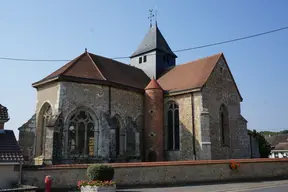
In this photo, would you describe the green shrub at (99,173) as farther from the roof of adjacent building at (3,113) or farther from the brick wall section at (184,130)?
the brick wall section at (184,130)

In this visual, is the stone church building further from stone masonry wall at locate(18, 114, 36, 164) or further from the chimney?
the chimney

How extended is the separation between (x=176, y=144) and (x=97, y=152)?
19.6 feet

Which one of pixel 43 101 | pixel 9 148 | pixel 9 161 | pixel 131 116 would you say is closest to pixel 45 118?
pixel 43 101

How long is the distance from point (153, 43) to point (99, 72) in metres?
9.26

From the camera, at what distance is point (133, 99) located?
2103 cm

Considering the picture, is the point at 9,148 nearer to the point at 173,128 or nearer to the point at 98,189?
the point at 98,189

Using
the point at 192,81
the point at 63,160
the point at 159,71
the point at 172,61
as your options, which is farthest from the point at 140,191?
the point at 172,61

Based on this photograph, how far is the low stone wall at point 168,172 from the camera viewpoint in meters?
12.5

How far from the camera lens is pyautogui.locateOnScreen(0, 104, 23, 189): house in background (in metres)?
10.9

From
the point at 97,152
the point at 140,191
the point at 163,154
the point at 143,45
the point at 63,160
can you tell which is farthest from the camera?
the point at 143,45

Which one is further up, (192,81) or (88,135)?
(192,81)

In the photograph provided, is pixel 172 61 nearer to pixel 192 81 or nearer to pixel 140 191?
pixel 192 81

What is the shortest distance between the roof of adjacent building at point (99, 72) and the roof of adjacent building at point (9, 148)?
601cm

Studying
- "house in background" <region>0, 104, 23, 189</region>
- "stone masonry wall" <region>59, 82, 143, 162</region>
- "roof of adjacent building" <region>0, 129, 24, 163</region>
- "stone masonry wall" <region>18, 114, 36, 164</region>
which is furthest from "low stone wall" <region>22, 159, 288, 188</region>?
"stone masonry wall" <region>18, 114, 36, 164</region>
